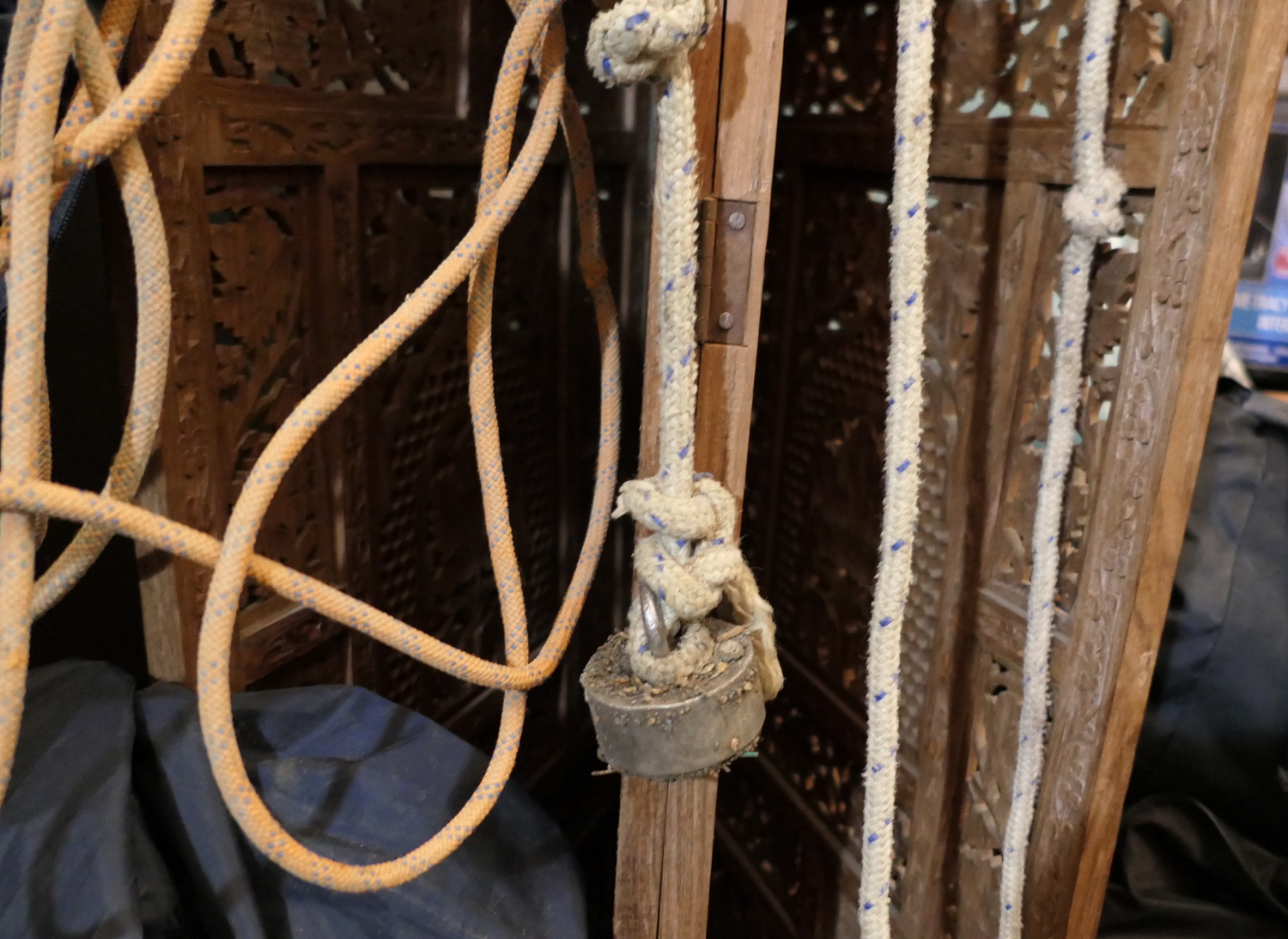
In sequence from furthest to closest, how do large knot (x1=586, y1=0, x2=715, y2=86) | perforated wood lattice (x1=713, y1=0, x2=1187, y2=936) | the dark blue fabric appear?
perforated wood lattice (x1=713, y1=0, x2=1187, y2=936)
the dark blue fabric
large knot (x1=586, y1=0, x2=715, y2=86)

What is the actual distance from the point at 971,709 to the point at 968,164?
1.43 feet

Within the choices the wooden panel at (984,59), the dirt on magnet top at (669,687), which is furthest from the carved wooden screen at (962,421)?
the dirt on magnet top at (669,687)

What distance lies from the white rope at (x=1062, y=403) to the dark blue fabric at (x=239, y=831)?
32cm

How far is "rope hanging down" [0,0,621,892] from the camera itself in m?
0.35

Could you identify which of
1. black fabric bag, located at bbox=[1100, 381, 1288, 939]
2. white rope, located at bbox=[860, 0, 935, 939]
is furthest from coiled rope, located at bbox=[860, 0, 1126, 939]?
black fabric bag, located at bbox=[1100, 381, 1288, 939]

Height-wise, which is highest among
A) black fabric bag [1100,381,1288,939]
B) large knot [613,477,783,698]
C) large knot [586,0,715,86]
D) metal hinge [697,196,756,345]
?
large knot [586,0,715,86]

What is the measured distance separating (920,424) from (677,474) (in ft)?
0.53

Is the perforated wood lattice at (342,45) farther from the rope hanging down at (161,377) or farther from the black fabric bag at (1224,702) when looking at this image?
the black fabric bag at (1224,702)

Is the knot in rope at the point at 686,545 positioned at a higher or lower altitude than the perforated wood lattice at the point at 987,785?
higher

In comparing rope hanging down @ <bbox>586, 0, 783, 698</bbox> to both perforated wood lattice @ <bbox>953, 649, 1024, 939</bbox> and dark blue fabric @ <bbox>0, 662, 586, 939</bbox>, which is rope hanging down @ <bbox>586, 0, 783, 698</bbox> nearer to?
dark blue fabric @ <bbox>0, 662, 586, 939</bbox>

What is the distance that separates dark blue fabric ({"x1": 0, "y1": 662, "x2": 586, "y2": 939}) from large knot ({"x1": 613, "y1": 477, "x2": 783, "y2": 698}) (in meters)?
0.24

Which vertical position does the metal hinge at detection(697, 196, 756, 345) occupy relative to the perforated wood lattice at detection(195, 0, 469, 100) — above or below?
below

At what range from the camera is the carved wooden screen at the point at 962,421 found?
0.54 m

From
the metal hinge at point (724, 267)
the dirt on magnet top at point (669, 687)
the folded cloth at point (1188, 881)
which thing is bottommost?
the folded cloth at point (1188, 881)
